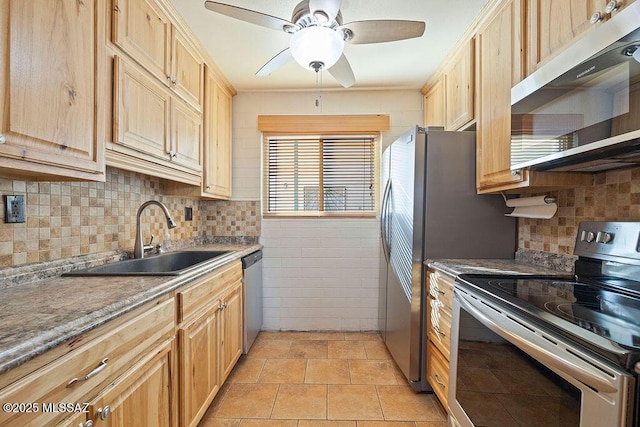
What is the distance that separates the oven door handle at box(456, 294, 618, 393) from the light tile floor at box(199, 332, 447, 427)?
95cm

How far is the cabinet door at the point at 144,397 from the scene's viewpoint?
87cm

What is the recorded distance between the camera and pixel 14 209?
46.6 inches

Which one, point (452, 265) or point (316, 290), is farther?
point (316, 290)

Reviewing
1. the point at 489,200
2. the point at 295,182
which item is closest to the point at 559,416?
the point at 489,200

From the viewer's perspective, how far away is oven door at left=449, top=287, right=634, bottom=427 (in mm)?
680

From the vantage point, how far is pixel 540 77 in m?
1.18

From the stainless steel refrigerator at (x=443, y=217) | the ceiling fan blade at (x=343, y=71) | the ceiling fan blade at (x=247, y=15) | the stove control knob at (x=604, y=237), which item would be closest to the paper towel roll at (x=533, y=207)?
the stainless steel refrigerator at (x=443, y=217)

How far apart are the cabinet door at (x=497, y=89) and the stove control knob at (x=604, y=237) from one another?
39 centimetres

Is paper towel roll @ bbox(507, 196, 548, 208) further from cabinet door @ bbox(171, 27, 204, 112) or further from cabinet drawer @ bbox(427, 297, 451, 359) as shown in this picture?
cabinet door @ bbox(171, 27, 204, 112)

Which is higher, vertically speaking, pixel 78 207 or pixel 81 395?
pixel 78 207

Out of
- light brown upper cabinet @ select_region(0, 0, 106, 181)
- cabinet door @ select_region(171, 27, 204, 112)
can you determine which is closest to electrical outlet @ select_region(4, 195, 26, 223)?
light brown upper cabinet @ select_region(0, 0, 106, 181)

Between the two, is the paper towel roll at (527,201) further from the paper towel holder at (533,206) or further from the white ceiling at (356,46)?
the white ceiling at (356,46)

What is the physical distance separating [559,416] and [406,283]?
3.98ft

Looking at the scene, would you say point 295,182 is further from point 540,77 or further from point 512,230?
point 540,77
